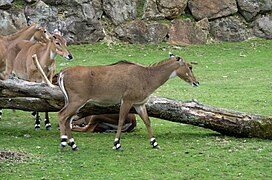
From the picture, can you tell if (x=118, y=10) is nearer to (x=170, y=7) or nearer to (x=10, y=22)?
(x=170, y=7)

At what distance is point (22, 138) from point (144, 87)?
1.76m

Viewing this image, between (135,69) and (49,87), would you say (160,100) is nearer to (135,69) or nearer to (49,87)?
(135,69)

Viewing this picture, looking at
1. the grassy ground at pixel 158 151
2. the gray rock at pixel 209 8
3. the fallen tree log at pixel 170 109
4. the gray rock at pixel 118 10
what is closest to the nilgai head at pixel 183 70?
the fallen tree log at pixel 170 109

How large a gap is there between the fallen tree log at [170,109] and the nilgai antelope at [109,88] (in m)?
0.43

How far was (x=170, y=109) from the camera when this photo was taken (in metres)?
8.60

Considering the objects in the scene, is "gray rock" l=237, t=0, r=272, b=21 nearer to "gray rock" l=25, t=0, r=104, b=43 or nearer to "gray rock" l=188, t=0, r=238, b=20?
"gray rock" l=188, t=0, r=238, b=20

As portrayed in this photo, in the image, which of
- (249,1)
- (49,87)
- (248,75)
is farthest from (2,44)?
(249,1)

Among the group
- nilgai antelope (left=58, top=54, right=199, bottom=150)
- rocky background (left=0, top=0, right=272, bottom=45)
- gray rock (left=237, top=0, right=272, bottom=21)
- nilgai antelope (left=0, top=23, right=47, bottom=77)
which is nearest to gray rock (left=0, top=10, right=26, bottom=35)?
rocky background (left=0, top=0, right=272, bottom=45)

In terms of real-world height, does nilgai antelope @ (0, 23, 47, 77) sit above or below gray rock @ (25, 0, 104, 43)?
above

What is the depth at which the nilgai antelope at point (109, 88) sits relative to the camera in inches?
313

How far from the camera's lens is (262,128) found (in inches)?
326

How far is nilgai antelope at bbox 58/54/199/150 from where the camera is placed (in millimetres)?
7938

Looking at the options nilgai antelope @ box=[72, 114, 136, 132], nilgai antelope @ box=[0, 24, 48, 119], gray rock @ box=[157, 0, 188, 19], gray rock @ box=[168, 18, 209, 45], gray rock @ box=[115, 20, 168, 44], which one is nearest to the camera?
nilgai antelope @ box=[72, 114, 136, 132]

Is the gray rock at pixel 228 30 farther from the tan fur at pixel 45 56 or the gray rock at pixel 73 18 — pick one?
the tan fur at pixel 45 56
